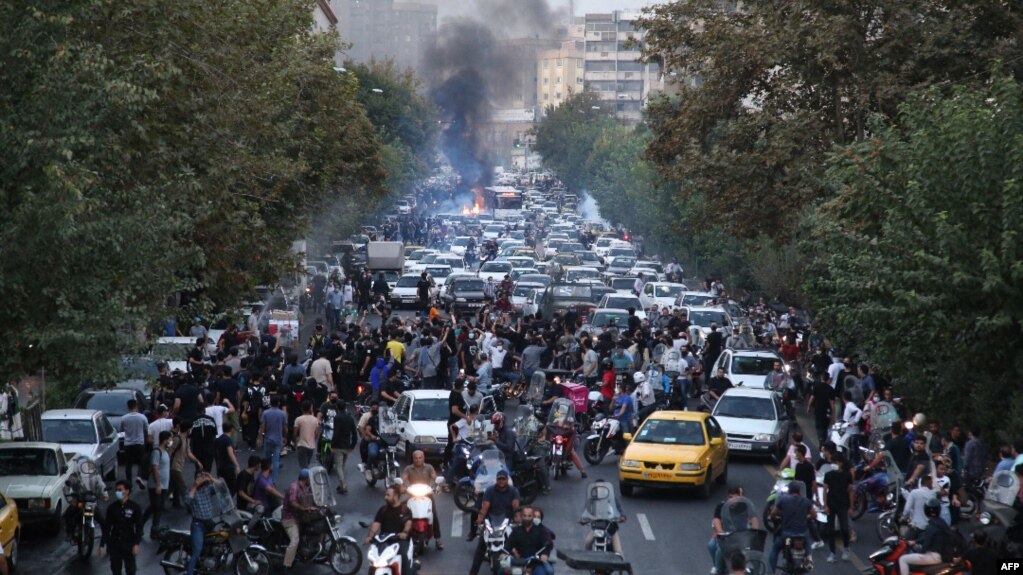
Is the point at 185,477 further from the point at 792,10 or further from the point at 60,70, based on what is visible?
the point at 792,10

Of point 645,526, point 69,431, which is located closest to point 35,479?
point 69,431

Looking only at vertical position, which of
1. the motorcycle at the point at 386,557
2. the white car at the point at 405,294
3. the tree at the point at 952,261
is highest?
the tree at the point at 952,261

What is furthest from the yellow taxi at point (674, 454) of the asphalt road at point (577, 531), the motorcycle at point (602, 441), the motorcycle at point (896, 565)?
the motorcycle at point (896, 565)

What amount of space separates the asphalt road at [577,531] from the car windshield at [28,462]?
87 cm

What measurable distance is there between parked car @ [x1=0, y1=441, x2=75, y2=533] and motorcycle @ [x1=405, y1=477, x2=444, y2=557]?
5.49 m

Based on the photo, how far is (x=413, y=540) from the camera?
692 inches

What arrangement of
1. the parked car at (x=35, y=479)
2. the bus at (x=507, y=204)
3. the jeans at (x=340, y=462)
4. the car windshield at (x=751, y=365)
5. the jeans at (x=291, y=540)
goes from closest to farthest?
the jeans at (x=291, y=540) < the parked car at (x=35, y=479) < the jeans at (x=340, y=462) < the car windshield at (x=751, y=365) < the bus at (x=507, y=204)

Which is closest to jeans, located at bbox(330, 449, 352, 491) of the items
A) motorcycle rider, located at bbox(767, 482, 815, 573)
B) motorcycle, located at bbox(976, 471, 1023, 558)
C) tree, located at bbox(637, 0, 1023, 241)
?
motorcycle rider, located at bbox(767, 482, 815, 573)

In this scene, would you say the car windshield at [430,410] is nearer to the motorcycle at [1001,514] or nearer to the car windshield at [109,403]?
the car windshield at [109,403]

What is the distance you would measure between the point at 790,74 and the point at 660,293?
608 inches

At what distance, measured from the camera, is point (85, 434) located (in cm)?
2341

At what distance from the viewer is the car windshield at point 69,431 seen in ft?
76.3

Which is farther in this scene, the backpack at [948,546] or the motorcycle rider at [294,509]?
the motorcycle rider at [294,509]

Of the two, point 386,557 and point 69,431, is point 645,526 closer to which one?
point 386,557
